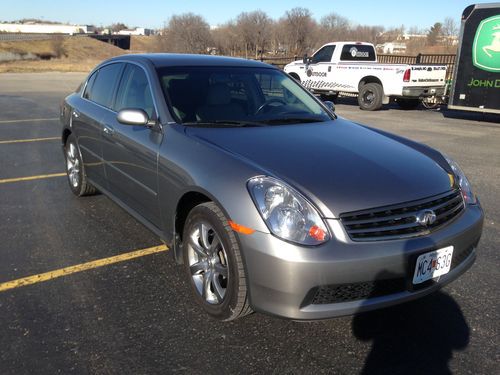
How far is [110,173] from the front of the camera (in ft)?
13.9

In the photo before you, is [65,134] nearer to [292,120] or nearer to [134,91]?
[134,91]

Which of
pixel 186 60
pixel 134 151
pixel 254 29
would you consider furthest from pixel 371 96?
pixel 254 29

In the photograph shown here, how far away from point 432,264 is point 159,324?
66.4 inches

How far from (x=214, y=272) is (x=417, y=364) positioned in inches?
50.6

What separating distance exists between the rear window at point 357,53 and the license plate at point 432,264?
14.6 meters

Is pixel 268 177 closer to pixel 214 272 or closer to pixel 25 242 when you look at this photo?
pixel 214 272

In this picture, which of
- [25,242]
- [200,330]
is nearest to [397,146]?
[200,330]

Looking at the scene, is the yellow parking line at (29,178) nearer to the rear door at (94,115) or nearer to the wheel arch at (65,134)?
the wheel arch at (65,134)

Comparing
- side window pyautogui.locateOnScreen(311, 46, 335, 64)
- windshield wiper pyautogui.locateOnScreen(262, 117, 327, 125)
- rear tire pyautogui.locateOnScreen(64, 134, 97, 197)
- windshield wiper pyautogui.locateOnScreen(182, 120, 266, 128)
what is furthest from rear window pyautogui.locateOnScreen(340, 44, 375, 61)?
windshield wiper pyautogui.locateOnScreen(182, 120, 266, 128)

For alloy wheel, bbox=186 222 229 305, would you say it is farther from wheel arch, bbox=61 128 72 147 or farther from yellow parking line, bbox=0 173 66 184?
yellow parking line, bbox=0 173 66 184

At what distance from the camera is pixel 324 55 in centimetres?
1672

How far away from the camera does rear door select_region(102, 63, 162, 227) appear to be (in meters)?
3.47

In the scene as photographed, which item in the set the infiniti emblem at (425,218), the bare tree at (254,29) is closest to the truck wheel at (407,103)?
the infiniti emblem at (425,218)

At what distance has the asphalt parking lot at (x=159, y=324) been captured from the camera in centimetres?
254
